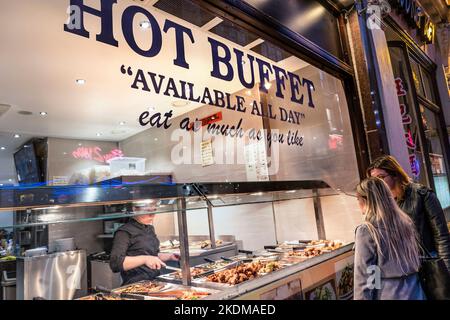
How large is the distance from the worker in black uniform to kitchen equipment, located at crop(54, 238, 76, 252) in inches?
55.0

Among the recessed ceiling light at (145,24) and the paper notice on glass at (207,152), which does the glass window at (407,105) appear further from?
the recessed ceiling light at (145,24)

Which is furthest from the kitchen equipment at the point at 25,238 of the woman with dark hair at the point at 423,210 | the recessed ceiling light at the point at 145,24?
the woman with dark hair at the point at 423,210

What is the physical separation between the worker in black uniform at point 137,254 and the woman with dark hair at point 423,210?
1855 millimetres

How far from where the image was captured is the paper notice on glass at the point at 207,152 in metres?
3.37

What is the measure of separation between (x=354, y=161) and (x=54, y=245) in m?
3.52

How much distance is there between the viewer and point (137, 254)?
2605 millimetres

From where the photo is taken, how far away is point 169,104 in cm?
199

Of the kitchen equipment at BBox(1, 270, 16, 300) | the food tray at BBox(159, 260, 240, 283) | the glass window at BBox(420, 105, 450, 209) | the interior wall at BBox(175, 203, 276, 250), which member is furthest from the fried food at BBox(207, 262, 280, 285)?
the glass window at BBox(420, 105, 450, 209)

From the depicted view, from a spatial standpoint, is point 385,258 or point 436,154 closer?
point 385,258

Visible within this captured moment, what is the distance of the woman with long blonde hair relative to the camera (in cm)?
172

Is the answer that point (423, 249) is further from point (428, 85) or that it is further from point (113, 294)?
point (428, 85)

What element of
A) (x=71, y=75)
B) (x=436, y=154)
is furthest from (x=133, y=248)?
(x=436, y=154)

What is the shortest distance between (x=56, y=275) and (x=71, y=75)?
2.34 meters
